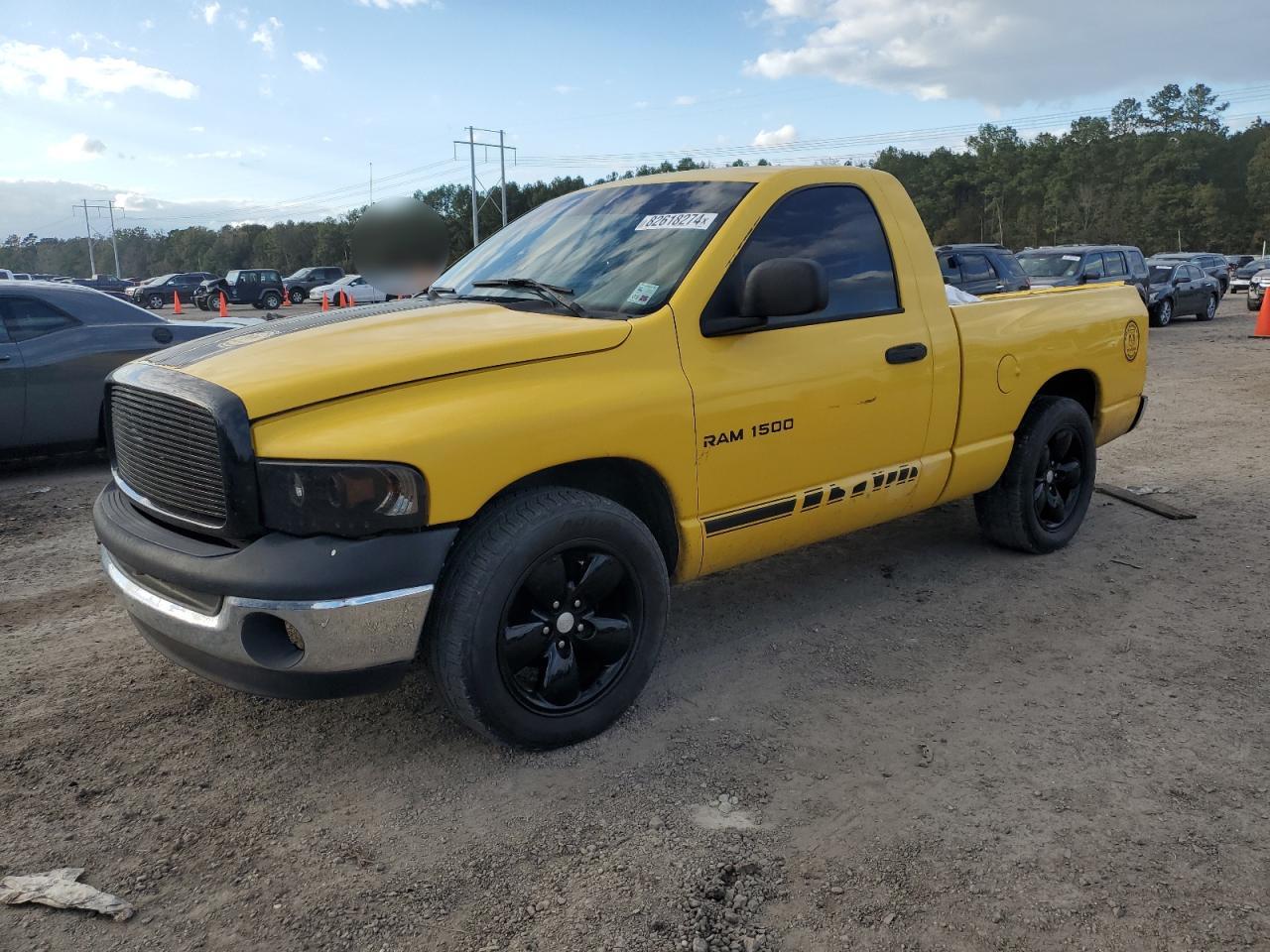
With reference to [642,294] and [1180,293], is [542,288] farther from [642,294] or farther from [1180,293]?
[1180,293]

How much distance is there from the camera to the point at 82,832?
2.78 metres

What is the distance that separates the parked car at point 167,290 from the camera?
136 feet

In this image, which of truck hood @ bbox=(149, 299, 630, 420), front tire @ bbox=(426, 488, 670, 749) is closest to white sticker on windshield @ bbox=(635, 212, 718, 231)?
truck hood @ bbox=(149, 299, 630, 420)

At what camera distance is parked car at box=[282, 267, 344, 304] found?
4131 centimetres

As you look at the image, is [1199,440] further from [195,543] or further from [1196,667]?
[195,543]

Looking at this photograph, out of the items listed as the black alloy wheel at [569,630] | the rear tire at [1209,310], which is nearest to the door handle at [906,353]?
the black alloy wheel at [569,630]

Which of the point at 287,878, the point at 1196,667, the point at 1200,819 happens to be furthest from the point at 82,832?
the point at 1196,667

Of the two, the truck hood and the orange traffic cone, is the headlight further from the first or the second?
the orange traffic cone

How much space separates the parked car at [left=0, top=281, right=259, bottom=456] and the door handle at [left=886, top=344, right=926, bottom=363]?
15.8ft

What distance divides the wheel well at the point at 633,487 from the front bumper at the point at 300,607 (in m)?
0.57

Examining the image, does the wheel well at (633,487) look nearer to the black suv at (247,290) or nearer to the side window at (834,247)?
the side window at (834,247)

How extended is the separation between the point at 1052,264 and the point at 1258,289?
10966 millimetres

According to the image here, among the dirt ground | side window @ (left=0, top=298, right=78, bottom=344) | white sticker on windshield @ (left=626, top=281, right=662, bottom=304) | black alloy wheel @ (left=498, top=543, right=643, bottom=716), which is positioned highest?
white sticker on windshield @ (left=626, top=281, right=662, bottom=304)

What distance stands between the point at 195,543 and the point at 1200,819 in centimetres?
307
